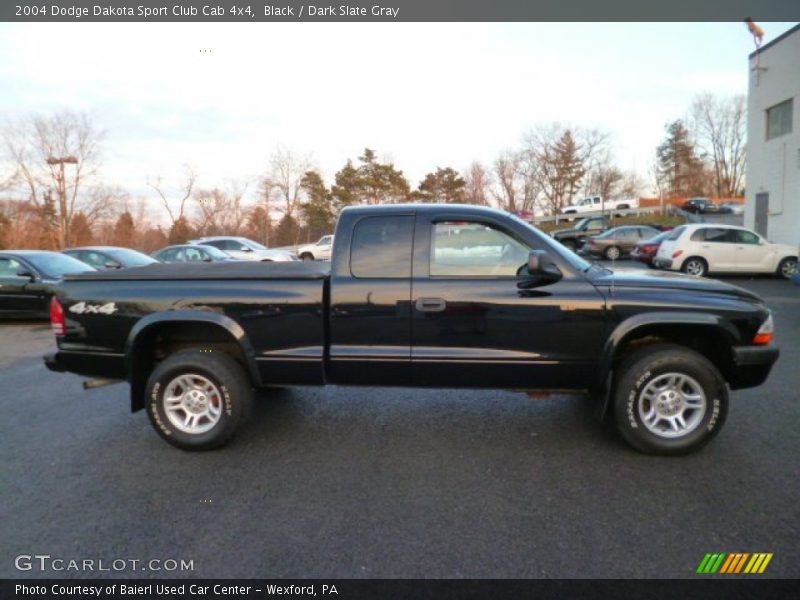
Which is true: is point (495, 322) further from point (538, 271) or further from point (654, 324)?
point (654, 324)

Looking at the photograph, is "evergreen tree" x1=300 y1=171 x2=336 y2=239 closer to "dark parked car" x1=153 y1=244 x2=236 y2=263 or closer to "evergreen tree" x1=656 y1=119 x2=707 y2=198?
"dark parked car" x1=153 y1=244 x2=236 y2=263

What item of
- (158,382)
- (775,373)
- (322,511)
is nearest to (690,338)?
(775,373)

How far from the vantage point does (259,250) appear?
68.3 feet

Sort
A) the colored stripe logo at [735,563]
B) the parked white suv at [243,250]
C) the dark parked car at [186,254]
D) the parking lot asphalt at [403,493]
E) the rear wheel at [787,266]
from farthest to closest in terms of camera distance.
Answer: the parked white suv at [243,250] → the dark parked car at [186,254] → the rear wheel at [787,266] → the parking lot asphalt at [403,493] → the colored stripe logo at [735,563]

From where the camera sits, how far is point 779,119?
1888 centimetres

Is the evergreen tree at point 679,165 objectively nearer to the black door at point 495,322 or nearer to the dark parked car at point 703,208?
the dark parked car at point 703,208

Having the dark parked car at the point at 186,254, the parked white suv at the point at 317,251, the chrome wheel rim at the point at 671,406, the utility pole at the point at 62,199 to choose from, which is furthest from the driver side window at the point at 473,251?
→ the utility pole at the point at 62,199

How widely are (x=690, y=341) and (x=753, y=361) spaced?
430 mm

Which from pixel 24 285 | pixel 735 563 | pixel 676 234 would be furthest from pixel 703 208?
pixel 24 285

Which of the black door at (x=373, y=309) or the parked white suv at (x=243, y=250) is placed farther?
the parked white suv at (x=243, y=250)

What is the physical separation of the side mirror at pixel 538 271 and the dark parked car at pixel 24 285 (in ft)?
30.2

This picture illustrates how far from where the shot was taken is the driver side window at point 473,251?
145 inches

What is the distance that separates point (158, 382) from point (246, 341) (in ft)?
2.53

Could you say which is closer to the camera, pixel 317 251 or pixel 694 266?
A: pixel 694 266
